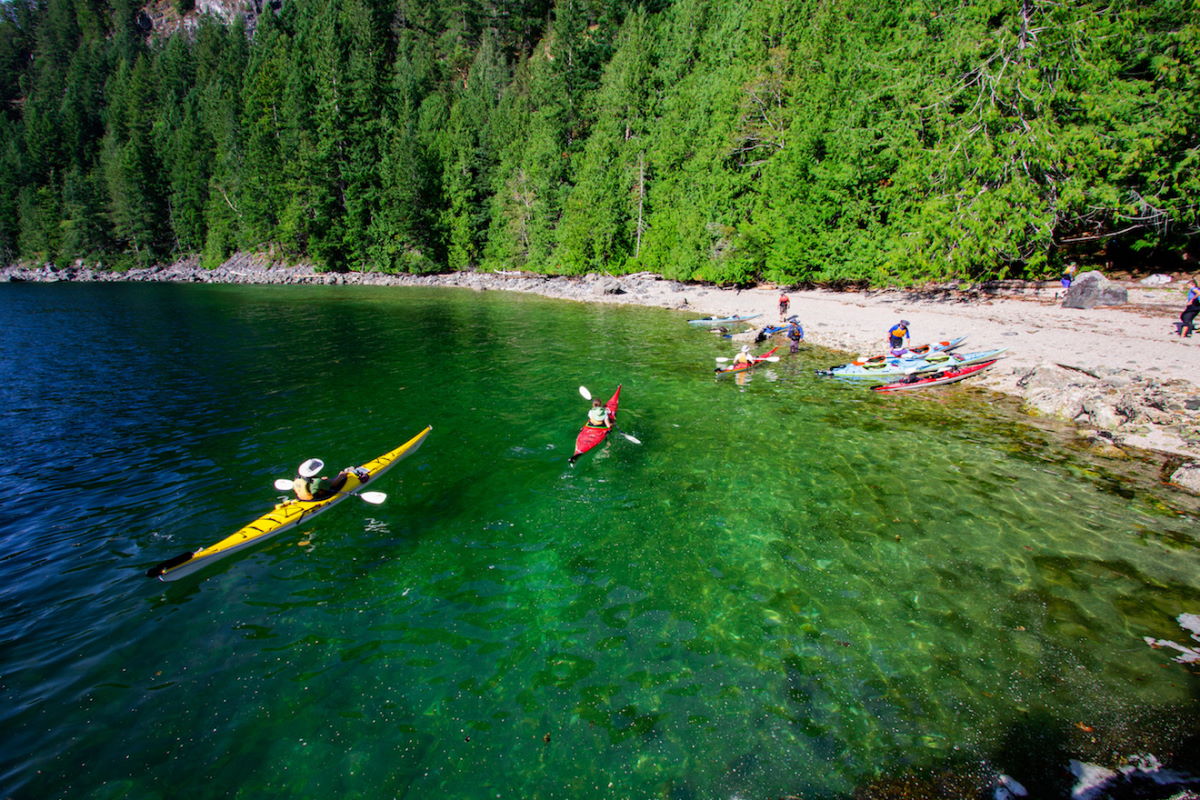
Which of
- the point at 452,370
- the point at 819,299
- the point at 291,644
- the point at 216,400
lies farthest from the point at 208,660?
the point at 819,299

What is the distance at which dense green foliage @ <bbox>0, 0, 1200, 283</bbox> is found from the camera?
23172 millimetres

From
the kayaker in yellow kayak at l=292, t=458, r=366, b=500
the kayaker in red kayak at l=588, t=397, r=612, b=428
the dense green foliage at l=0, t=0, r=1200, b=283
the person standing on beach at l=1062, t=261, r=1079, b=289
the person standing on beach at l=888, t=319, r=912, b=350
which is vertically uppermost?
the dense green foliage at l=0, t=0, r=1200, b=283

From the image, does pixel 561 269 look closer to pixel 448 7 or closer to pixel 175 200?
pixel 448 7

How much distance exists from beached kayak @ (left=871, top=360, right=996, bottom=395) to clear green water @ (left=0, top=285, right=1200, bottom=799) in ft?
7.38

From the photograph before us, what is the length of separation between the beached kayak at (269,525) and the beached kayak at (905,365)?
17955mm

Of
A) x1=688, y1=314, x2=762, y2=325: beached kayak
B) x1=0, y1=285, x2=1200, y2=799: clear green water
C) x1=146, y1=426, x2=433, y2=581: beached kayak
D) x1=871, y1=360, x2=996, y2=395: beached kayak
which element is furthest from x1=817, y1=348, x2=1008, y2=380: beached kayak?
x1=146, y1=426, x2=433, y2=581: beached kayak

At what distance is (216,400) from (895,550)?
75.2ft

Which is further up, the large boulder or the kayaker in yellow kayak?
the large boulder

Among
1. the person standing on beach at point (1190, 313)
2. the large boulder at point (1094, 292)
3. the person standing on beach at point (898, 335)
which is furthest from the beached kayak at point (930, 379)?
the large boulder at point (1094, 292)

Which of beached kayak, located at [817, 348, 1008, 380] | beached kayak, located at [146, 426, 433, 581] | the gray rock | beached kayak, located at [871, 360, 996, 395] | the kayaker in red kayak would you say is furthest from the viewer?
beached kayak, located at [817, 348, 1008, 380]

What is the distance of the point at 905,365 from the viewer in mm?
19875

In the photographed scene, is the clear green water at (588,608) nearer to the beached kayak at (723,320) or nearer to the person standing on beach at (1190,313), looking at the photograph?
the person standing on beach at (1190,313)

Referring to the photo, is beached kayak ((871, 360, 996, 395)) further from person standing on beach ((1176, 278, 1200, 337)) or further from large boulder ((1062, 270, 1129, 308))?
large boulder ((1062, 270, 1129, 308))

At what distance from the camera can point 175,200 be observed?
284 ft
